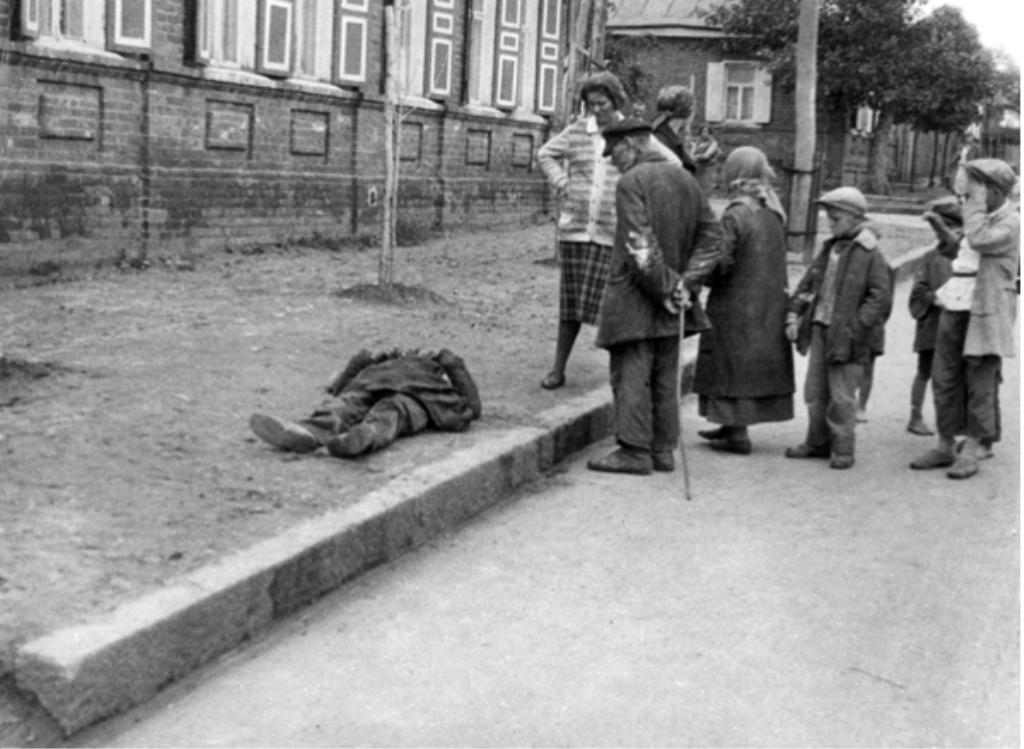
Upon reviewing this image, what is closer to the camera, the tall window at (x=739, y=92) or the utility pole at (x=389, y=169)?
the utility pole at (x=389, y=169)

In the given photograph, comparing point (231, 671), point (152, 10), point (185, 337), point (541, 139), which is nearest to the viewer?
point (231, 671)

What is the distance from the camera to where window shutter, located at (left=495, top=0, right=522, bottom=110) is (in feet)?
71.6

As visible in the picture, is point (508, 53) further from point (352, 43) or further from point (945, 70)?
point (945, 70)

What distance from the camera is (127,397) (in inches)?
→ 304

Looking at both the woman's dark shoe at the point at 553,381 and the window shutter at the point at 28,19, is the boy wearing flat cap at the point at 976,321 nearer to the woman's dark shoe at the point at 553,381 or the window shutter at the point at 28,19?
the woman's dark shoe at the point at 553,381

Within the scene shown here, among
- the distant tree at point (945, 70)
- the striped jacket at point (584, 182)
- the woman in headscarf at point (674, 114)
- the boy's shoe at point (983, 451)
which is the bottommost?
the boy's shoe at point (983, 451)

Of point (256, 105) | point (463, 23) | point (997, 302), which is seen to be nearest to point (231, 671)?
point (997, 302)

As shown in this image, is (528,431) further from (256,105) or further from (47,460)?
(256,105)

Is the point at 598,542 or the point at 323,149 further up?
the point at 323,149

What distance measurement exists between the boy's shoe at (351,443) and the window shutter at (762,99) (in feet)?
116

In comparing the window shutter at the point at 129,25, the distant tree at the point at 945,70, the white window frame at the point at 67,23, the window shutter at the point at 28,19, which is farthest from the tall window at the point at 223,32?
the distant tree at the point at 945,70

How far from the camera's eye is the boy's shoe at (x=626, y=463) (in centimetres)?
787

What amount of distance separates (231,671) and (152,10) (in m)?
10.5

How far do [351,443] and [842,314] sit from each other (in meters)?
2.79
